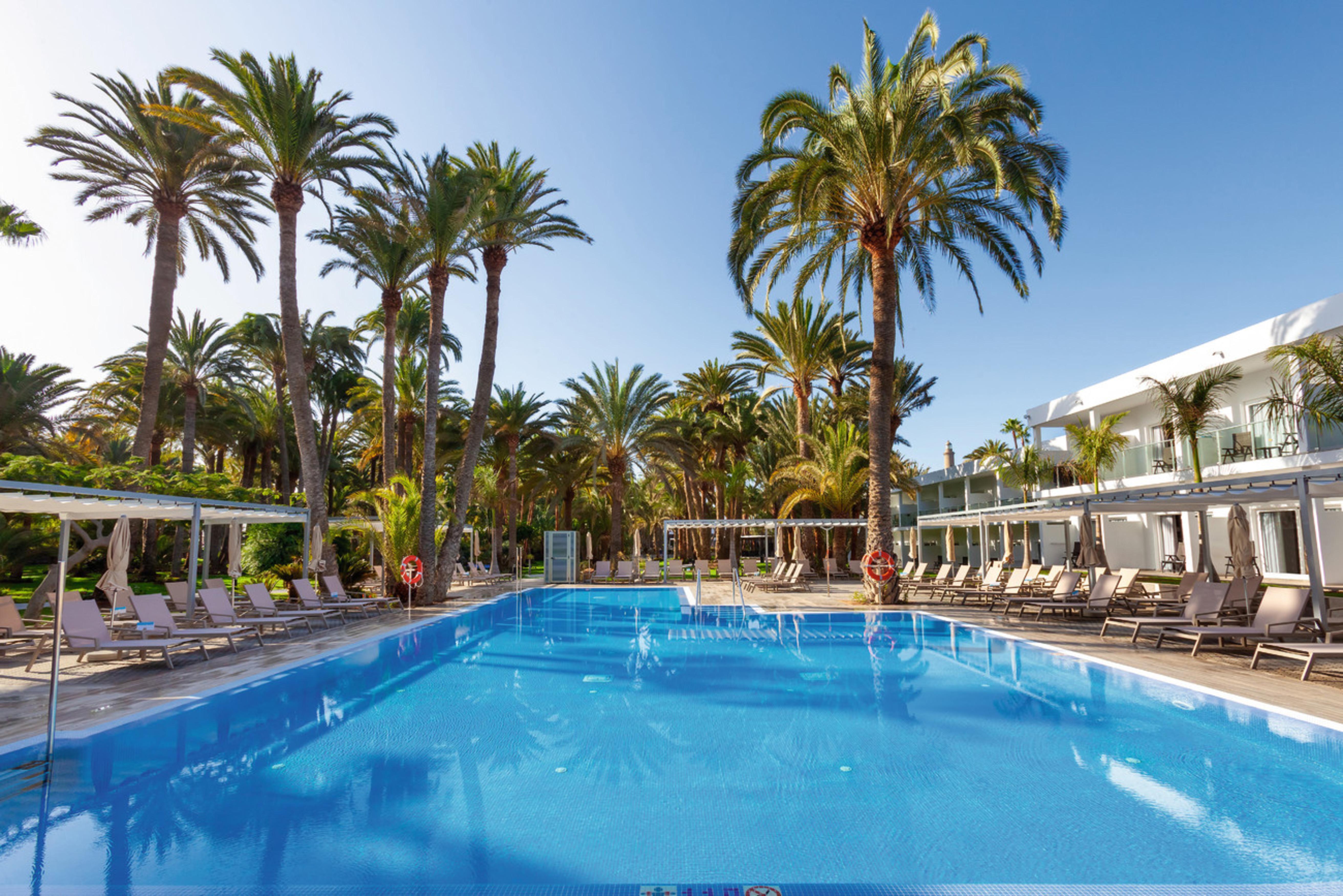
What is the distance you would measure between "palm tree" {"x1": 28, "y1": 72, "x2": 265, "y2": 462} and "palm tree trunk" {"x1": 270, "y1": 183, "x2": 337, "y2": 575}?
74.0 inches

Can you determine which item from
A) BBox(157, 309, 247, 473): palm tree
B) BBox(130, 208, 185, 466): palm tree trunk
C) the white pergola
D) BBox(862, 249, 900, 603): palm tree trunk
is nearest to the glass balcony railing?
BBox(862, 249, 900, 603): palm tree trunk

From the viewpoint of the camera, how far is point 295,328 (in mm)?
17406

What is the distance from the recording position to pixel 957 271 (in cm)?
1833

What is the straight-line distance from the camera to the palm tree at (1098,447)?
2502cm

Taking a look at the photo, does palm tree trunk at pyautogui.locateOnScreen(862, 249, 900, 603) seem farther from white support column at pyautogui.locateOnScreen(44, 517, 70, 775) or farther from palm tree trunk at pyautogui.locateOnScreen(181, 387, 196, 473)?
palm tree trunk at pyautogui.locateOnScreen(181, 387, 196, 473)

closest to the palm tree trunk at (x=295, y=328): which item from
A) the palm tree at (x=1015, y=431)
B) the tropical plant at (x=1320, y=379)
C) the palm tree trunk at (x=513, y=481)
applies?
the palm tree trunk at (x=513, y=481)

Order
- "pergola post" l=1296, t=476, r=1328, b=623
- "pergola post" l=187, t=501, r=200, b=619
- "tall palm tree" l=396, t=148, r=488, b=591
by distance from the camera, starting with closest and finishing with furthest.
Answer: "pergola post" l=1296, t=476, r=1328, b=623, "pergola post" l=187, t=501, r=200, b=619, "tall palm tree" l=396, t=148, r=488, b=591

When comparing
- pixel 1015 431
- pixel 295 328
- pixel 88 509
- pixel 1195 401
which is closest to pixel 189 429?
pixel 295 328

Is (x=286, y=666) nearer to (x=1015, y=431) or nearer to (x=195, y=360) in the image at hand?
(x=195, y=360)

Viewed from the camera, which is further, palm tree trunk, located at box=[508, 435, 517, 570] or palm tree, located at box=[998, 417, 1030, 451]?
palm tree, located at box=[998, 417, 1030, 451]

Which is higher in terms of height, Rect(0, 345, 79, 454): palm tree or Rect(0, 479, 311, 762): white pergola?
Rect(0, 345, 79, 454): palm tree

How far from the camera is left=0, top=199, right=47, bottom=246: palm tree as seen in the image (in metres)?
11.2

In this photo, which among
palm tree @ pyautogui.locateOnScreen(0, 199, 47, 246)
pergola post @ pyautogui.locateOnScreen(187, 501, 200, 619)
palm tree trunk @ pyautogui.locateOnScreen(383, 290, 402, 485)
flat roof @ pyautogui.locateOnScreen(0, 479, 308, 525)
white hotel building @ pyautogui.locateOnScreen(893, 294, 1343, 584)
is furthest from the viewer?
palm tree trunk @ pyautogui.locateOnScreen(383, 290, 402, 485)

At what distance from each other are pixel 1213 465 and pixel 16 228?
1149 inches
